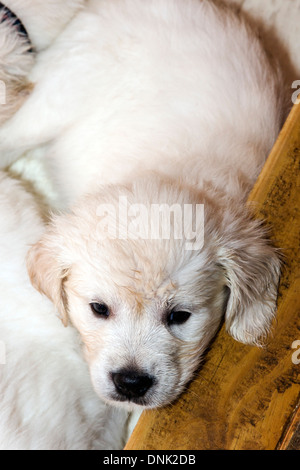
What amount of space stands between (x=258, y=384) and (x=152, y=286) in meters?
0.47

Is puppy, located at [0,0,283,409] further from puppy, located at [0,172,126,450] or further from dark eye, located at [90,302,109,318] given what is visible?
puppy, located at [0,172,126,450]

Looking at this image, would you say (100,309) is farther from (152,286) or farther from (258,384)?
(258,384)

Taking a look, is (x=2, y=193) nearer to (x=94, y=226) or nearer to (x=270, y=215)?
(x=94, y=226)

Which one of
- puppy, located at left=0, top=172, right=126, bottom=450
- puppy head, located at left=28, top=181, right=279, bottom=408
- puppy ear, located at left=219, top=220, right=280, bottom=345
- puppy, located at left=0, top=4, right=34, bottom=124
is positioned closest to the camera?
puppy head, located at left=28, top=181, right=279, bottom=408

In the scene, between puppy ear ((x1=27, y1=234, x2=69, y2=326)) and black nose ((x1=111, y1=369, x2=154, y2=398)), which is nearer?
black nose ((x1=111, y1=369, x2=154, y2=398))

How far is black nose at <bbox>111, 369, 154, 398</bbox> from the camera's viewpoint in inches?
60.4

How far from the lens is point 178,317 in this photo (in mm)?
1604

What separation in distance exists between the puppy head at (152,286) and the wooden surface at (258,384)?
6 centimetres

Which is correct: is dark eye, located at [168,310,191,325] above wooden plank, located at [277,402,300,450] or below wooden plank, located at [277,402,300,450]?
above

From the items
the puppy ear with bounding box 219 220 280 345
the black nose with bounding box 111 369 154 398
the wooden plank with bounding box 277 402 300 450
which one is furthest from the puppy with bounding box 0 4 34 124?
the wooden plank with bounding box 277 402 300 450

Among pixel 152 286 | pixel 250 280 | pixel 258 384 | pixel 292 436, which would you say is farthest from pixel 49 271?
pixel 292 436

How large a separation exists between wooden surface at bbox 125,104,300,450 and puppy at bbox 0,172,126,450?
1.32 feet

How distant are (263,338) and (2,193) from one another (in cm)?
121

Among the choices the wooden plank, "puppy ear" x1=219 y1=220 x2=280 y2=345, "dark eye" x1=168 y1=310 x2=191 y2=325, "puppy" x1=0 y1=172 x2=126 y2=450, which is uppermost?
"puppy ear" x1=219 y1=220 x2=280 y2=345
